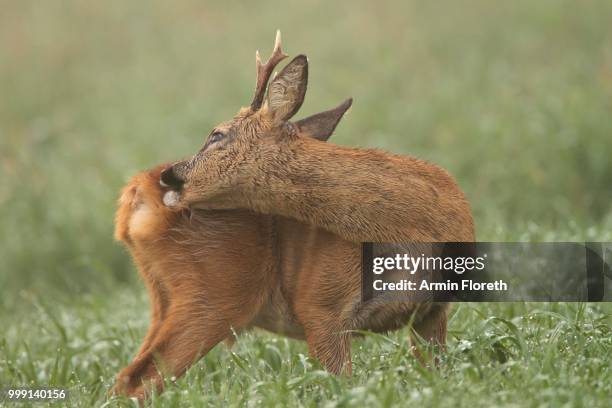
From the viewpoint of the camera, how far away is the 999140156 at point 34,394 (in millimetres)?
4691

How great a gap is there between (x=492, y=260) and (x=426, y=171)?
40.5 inches

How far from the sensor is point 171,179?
475cm

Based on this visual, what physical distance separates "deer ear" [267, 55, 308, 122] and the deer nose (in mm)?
510

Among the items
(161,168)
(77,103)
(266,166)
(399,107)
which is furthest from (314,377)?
(77,103)

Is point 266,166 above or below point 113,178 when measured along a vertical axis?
below

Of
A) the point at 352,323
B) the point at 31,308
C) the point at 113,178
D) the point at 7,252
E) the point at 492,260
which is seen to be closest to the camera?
the point at 352,323

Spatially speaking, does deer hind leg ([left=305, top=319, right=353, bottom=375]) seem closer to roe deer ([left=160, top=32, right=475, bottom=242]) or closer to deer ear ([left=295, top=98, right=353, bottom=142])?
roe deer ([left=160, top=32, right=475, bottom=242])

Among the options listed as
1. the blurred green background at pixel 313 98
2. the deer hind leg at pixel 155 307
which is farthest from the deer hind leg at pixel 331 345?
the blurred green background at pixel 313 98

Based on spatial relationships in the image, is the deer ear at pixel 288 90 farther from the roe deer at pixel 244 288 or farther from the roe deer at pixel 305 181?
the roe deer at pixel 244 288

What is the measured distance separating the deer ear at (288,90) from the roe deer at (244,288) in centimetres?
48

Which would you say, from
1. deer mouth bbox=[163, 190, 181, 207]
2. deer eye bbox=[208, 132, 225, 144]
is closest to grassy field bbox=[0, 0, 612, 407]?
deer mouth bbox=[163, 190, 181, 207]

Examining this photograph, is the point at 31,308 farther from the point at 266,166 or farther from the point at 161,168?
the point at 266,166

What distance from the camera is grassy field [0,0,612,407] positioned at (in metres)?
4.29

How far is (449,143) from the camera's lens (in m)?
9.50
